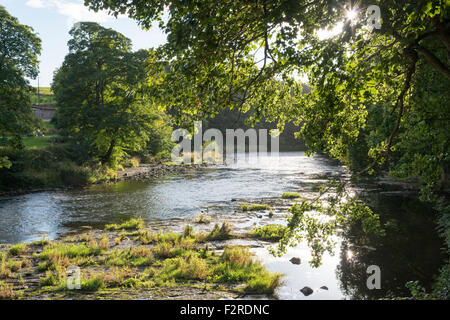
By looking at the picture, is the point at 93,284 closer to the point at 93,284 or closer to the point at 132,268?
the point at 93,284

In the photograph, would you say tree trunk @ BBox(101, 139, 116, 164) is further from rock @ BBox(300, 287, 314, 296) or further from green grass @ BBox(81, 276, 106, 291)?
rock @ BBox(300, 287, 314, 296)

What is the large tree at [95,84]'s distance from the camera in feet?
122

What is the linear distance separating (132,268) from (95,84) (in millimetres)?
31899

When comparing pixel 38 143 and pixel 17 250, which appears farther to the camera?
pixel 38 143

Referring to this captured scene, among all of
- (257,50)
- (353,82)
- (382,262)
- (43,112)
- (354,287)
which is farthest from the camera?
(43,112)

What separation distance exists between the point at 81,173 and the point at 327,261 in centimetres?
2807

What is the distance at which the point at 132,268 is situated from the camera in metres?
12.9

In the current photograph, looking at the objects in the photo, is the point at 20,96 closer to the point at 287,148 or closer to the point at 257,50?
the point at 257,50

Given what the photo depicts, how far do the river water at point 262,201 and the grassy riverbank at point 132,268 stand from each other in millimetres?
1469

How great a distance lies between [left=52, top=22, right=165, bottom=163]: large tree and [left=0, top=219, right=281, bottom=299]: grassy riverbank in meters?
22.0

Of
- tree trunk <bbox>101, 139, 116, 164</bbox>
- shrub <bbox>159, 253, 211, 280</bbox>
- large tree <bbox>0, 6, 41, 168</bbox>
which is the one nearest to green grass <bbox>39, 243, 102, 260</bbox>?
shrub <bbox>159, 253, 211, 280</bbox>

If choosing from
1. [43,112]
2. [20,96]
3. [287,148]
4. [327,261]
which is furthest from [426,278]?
[43,112]

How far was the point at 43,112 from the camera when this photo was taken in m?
85.4

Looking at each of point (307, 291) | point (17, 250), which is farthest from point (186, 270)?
point (17, 250)
